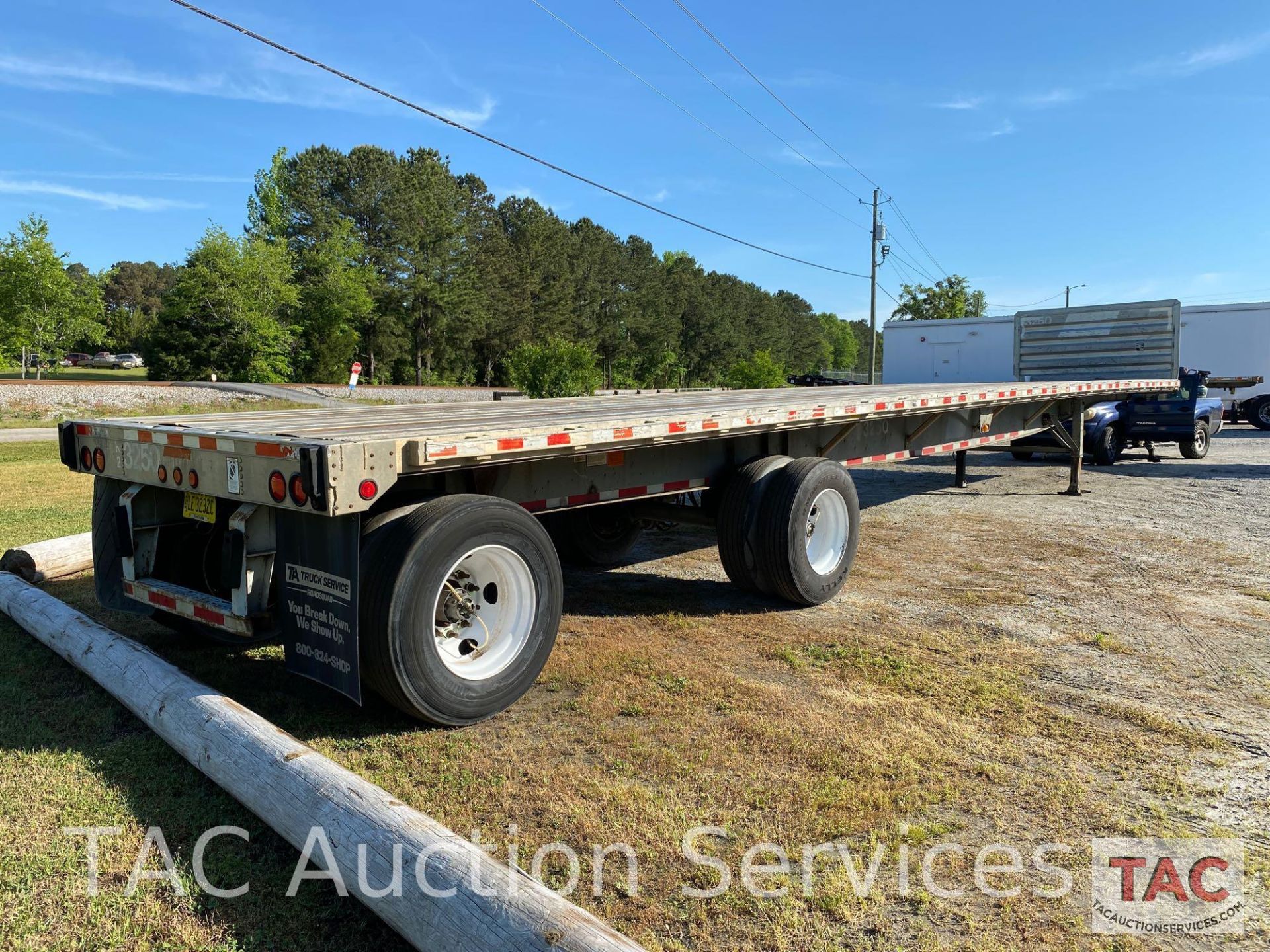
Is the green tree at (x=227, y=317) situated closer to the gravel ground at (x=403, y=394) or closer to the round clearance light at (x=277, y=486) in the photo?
the gravel ground at (x=403, y=394)

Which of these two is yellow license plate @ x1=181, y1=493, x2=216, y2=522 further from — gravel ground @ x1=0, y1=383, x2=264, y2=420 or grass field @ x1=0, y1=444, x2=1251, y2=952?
gravel ground @ x1=0, y1=383, x2=264, y2=420

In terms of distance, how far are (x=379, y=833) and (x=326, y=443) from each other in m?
1.40

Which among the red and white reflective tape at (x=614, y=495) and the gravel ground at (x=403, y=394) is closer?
the red and white reflective tape at (x=614, y=495)

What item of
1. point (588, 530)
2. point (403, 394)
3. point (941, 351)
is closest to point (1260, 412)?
point (941, 351)

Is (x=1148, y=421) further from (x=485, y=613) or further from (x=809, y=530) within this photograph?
(x=485, y=613)

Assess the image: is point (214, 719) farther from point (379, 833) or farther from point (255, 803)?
point (379, 833)

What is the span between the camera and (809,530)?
19.7 feet

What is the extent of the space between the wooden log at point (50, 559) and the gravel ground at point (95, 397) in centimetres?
2091

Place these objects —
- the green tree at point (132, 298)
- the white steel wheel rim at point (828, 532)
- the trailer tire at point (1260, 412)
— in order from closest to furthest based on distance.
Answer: the white steel wheel rim at point (828, 532)
the trailer tire at point (1260, 412)
the green tree at point (132, 298)

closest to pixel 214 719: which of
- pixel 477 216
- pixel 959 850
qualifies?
pixel 959 850

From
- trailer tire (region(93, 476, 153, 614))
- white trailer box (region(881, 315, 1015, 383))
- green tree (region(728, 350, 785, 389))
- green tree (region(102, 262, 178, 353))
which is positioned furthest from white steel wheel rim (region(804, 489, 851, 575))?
green tree (region(102, 262, 178, 353))

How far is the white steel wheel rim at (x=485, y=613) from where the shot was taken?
12.8 feet

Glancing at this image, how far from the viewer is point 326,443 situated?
3.23 metres

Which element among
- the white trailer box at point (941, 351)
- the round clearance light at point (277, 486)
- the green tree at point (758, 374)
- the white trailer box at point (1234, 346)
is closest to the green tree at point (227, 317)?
the green tree at point (758, 374)
